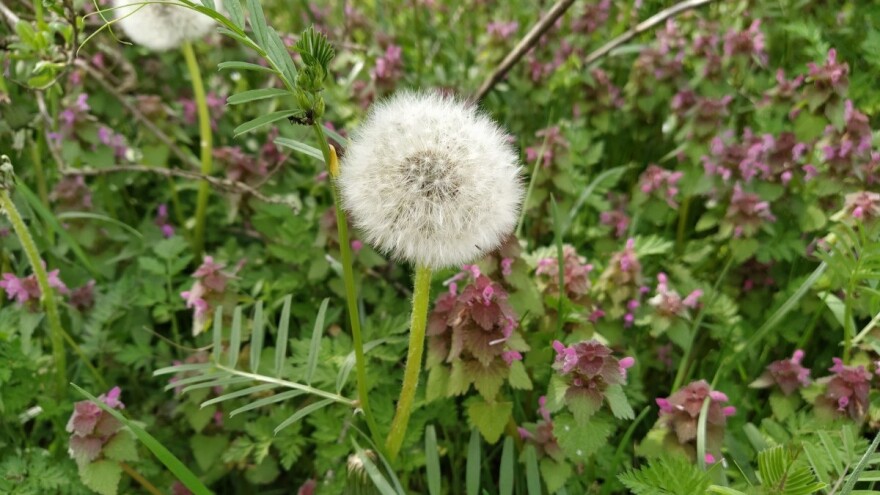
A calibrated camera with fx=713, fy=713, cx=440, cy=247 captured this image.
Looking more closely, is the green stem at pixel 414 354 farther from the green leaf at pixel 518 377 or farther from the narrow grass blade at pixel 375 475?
the green leaf at pixel 518 377

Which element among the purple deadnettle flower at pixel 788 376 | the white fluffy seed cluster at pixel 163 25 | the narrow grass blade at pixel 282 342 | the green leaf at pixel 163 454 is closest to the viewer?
the green leaf at pixel 163 454

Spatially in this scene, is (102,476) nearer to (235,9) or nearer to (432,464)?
(432,464)

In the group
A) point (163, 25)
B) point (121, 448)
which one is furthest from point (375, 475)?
point (163, 25)

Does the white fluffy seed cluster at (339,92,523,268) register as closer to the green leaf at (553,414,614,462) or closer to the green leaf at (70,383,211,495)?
the green leaf at (553,414,614,462)

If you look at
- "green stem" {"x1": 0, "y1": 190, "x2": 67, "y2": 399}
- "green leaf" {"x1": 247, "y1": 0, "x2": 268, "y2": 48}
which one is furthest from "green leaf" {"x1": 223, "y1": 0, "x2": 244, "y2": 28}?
"green stem" {"x1": 0, "y1": 190, "x2": 67, "y2": 399}

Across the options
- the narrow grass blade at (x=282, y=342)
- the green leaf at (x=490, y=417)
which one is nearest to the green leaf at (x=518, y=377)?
the green leaf at (x=490, y=417)

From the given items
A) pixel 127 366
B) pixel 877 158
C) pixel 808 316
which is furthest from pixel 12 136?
pixel 877 158
